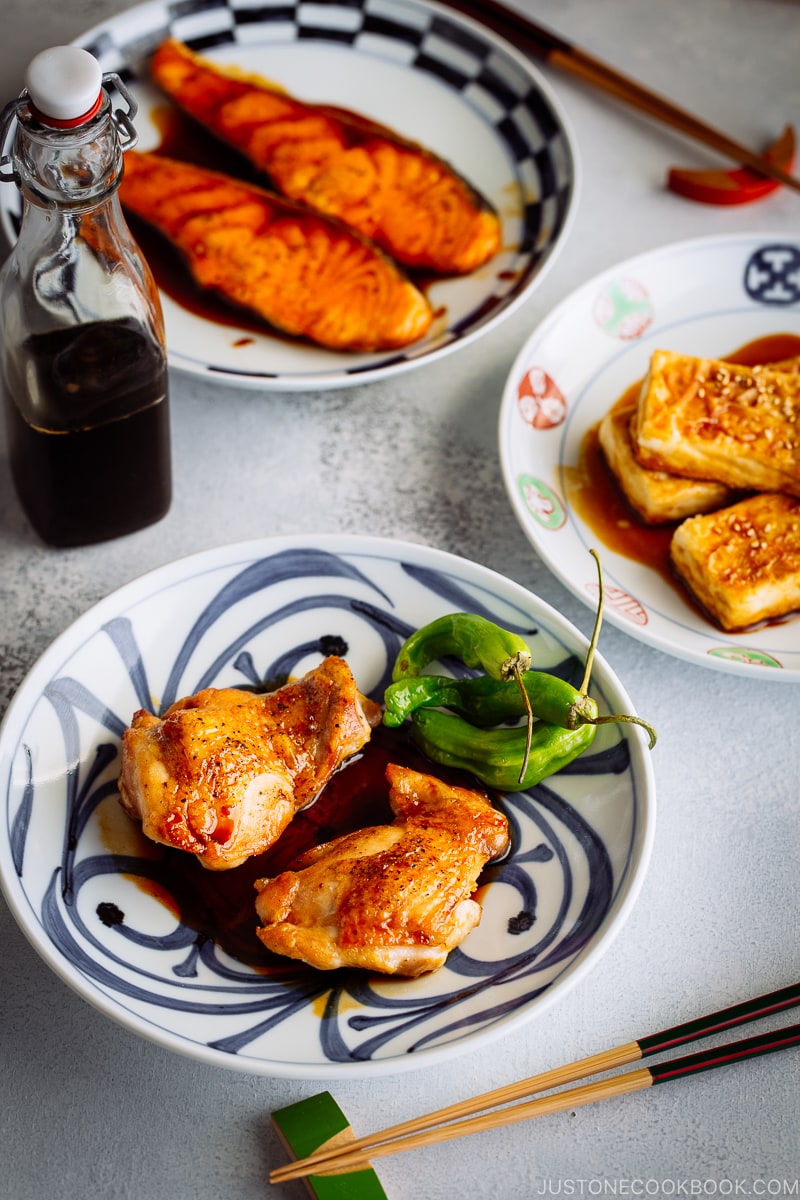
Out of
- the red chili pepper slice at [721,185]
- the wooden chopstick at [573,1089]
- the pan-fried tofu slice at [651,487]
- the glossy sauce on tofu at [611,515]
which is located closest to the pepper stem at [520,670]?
the wooden chopstick at [573,1089]

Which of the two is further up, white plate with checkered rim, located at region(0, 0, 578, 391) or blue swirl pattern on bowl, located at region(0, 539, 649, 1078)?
white plate with checkered rim, located at region(0, 0, 578, 391)

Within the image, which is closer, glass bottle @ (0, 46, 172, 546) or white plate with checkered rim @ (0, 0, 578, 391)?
glass bottle @ (0, 46, 172, 546)

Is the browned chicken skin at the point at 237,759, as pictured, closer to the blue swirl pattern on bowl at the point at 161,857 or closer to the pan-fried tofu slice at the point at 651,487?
the blue swirl pattern on bowl at the point at 161,857

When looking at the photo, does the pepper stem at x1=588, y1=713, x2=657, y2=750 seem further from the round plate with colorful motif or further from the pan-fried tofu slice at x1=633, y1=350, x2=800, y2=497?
the pan-fried tofu slice at x1=633, y1=350, x2=800, y2=497

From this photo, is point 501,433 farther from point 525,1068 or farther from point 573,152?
point 525,1068

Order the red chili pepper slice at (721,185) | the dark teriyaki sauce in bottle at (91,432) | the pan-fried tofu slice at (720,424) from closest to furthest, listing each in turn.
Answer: the dark teriyaki sauce in bottle at (91,432), the pan-fried tofu slice at (720,424), the red chili pepper slice at (721,185)

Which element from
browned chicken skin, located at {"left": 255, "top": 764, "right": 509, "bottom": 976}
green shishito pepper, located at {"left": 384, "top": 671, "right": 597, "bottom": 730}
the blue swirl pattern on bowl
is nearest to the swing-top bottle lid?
the blue swirl pattern on bowl
